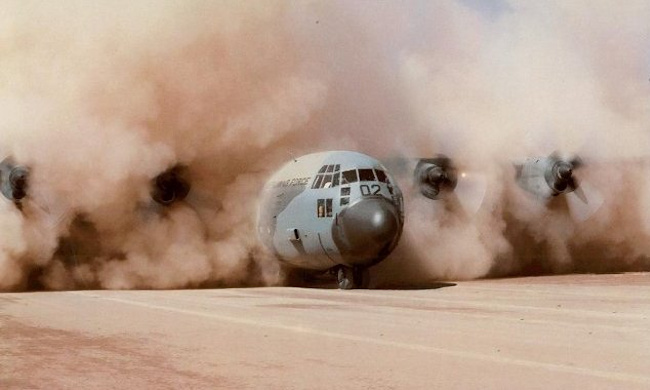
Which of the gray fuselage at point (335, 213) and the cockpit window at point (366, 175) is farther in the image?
the cockpit window at point (366, 175)

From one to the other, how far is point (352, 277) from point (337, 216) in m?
1.87

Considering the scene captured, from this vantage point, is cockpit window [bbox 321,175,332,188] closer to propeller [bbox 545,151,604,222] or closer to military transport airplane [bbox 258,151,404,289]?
military transport airplane [bbox 258,151,404,289]

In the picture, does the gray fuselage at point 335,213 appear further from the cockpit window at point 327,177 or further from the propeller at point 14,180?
the propeller at point 14,180

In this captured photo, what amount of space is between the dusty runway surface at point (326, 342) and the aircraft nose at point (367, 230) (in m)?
1.69

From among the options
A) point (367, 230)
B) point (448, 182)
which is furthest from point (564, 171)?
point (367, 230)

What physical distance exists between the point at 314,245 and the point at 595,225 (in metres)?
15.8

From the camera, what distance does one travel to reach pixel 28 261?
74.4 ft

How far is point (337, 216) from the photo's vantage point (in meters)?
20.8

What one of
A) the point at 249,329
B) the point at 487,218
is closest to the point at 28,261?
the point at 249,329

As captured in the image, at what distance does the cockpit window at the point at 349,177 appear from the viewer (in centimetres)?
2112

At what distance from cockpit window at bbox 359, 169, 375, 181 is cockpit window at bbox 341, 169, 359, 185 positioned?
0.40ft

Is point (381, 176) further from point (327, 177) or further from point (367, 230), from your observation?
→ point (367, 230)

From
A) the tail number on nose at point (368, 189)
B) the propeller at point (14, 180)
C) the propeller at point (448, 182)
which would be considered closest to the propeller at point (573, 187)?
the propeller at point (448, 182)

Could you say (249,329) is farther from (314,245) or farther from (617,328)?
(314,245)
